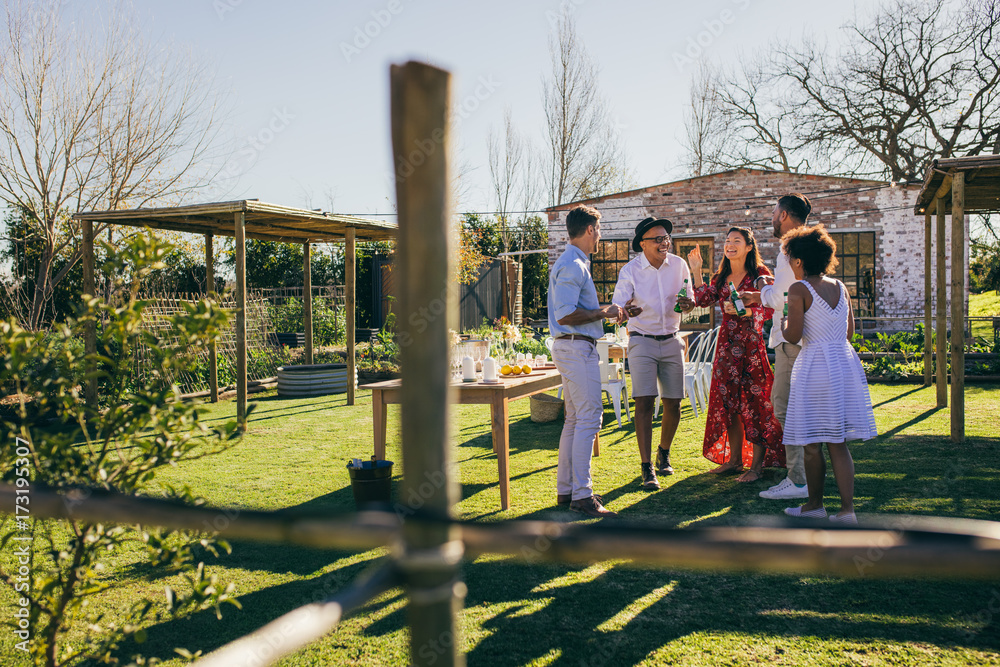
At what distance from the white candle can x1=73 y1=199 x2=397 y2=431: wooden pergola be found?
2.89 metres

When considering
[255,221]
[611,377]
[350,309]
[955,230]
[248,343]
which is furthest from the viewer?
[248,343]

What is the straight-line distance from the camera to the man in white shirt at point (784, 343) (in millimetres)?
4176

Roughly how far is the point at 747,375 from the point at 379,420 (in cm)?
268

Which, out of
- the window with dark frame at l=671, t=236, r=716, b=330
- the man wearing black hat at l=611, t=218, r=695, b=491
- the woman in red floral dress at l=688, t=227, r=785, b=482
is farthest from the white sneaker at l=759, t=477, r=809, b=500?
the window with dark frame at l=671, t=236, r=716, b=330

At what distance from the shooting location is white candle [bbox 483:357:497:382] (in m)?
4.61

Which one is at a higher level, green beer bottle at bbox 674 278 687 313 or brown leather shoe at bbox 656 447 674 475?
green beer bottle at bbox 674 278 687 313

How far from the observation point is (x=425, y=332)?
1.18 metres

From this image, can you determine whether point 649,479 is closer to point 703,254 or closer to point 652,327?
point 652,327

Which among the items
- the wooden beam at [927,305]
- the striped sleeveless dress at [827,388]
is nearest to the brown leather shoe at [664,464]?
the striped sleeveless dress at [827,388]

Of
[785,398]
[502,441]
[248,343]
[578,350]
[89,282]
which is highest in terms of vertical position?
[89,282]

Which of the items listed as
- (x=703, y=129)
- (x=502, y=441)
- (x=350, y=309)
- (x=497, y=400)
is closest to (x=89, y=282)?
(x=350, y=309)

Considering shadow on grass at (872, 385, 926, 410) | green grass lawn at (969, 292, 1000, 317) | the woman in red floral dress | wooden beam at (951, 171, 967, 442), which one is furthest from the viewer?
green grass lawn at (969, 292, 1000, 317)

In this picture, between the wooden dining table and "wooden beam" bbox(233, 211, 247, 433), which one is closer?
the wooden dining table

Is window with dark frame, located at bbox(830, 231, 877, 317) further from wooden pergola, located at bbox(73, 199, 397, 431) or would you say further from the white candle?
the white candle
